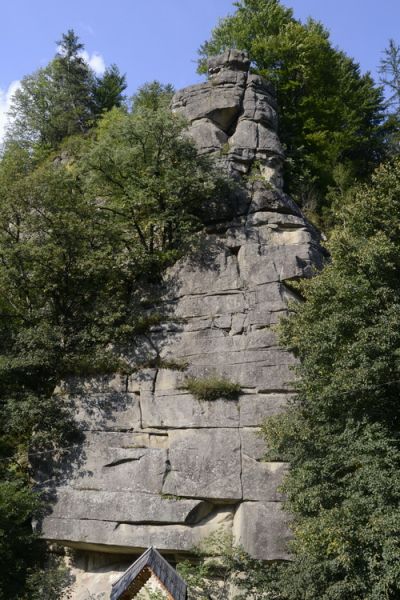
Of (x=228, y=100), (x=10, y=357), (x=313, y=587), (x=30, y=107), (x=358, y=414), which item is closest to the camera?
(x=313, y=587)

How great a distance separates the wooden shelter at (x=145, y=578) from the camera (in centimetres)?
904

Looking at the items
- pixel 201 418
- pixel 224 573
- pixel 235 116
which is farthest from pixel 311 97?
pixel 224 573

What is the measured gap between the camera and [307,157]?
969 inches

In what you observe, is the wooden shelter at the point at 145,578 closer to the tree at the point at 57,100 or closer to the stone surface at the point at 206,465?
the stone surface at the point at 206,465

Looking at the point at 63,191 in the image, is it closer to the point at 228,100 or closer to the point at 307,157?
the point at 228,100

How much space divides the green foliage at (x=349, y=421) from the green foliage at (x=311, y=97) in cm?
914

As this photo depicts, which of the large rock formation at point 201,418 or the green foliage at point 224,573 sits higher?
the large rock formation at point 201,418

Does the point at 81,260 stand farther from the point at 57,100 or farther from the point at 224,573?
the point at 57,100

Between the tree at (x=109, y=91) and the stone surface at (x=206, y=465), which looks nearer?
the stone surface at (x=206, y=465)

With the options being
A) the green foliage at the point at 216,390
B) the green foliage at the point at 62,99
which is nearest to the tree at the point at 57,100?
the green foliage at the point at 62,99

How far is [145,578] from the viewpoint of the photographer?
9.37 m

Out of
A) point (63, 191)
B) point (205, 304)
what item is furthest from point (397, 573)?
point (63, 191)

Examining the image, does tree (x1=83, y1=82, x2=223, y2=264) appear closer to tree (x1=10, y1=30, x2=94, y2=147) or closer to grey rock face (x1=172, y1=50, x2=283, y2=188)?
grey rock face (x1=172, y1=50, x2=283, y2=188)

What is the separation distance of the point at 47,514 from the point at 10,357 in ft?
14.5
